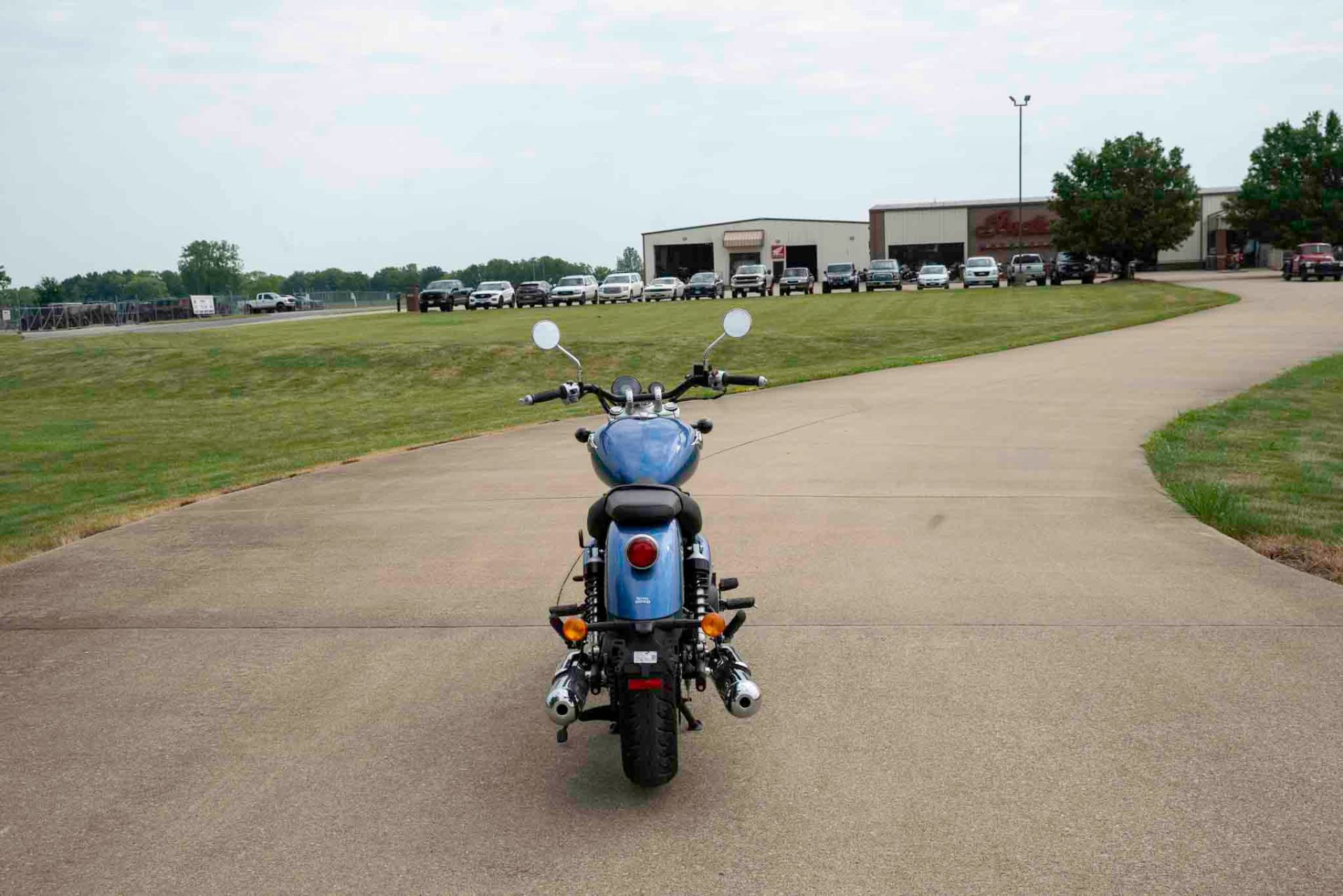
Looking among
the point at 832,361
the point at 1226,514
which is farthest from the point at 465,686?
the point at 832,361

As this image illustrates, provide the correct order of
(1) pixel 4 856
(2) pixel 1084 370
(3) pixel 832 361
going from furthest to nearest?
(3) pixel 832 361
(2) pixel 1084 370
(1) pixel 4 856

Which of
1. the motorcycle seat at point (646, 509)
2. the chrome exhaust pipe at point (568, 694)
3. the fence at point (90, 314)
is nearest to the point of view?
the chrome exhaust pipe at point (568, 694)

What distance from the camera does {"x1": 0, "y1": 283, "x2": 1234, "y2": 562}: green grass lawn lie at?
1424 cm

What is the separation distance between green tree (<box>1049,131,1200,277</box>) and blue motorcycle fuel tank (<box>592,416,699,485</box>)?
6130cm

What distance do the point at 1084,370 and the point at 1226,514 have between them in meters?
11.1

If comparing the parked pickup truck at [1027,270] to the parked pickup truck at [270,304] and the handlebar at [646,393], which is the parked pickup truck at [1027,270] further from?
the handlebar at [646,393]

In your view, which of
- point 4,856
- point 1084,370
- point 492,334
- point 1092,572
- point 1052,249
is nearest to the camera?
point 4,856

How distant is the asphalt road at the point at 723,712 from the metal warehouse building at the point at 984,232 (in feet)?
275

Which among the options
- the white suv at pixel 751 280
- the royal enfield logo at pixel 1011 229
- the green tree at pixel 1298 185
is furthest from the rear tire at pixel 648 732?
the royal enfield logo at pixel 1011 229

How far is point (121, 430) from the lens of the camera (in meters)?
19.5

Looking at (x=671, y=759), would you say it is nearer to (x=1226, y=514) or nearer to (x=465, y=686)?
(x=465, y=686)

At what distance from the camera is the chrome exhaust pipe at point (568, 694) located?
4219 mm

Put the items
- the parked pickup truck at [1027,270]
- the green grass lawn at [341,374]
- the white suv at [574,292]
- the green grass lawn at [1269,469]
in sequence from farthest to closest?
the white suv at [574,292] < the parked pickup truck at [1027,270] < the green grass lawn at [341,374] < the green grass lawn at [1269,469]

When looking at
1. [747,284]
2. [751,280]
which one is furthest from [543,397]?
[747,284]
